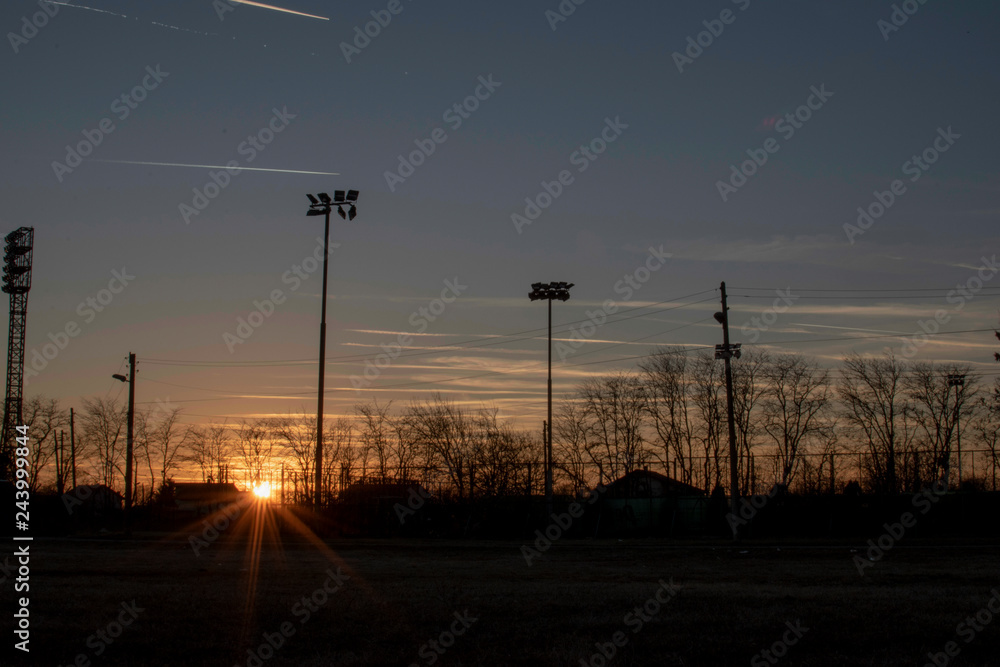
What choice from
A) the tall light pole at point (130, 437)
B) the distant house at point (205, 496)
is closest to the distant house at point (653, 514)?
the tall light pole at point (130, 437)

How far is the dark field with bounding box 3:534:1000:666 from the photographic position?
9.00 meters

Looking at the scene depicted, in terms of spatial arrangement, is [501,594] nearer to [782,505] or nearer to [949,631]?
[949,631]

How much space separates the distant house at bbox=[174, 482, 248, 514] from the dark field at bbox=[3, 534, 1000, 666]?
55.9 meters

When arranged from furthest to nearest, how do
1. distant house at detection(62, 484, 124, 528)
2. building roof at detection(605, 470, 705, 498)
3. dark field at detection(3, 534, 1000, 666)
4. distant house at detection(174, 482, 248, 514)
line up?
distant house at detection(174, 482, 248, 514) < building roof at detection(605, 470, 705, 498) < distant house at detection(62, 484, 124, 528) < dark field at detection(3, 534, 1000, 666)

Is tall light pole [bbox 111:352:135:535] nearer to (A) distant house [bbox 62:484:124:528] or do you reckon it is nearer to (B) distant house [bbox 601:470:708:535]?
(A) distant house [bbox 62:484:124:528]

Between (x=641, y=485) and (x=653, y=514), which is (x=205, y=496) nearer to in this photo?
(x=641, y=485)

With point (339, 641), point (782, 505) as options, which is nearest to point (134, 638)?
point (339, 641)

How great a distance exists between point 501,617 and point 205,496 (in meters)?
78.6

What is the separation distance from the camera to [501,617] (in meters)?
10.7

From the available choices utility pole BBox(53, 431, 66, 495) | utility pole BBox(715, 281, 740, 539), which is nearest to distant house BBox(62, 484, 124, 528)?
utility pole BBox(53, 431, 66, 495)

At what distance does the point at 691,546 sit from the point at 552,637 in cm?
2495

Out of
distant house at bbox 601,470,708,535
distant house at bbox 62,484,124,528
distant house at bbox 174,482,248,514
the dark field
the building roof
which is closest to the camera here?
the dark field

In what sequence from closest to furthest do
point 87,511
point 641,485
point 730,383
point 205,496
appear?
1. point 730,383
2. point 87,511
3. point 641,485
4. point 205,496

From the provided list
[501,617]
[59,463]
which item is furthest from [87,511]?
[501,617]
